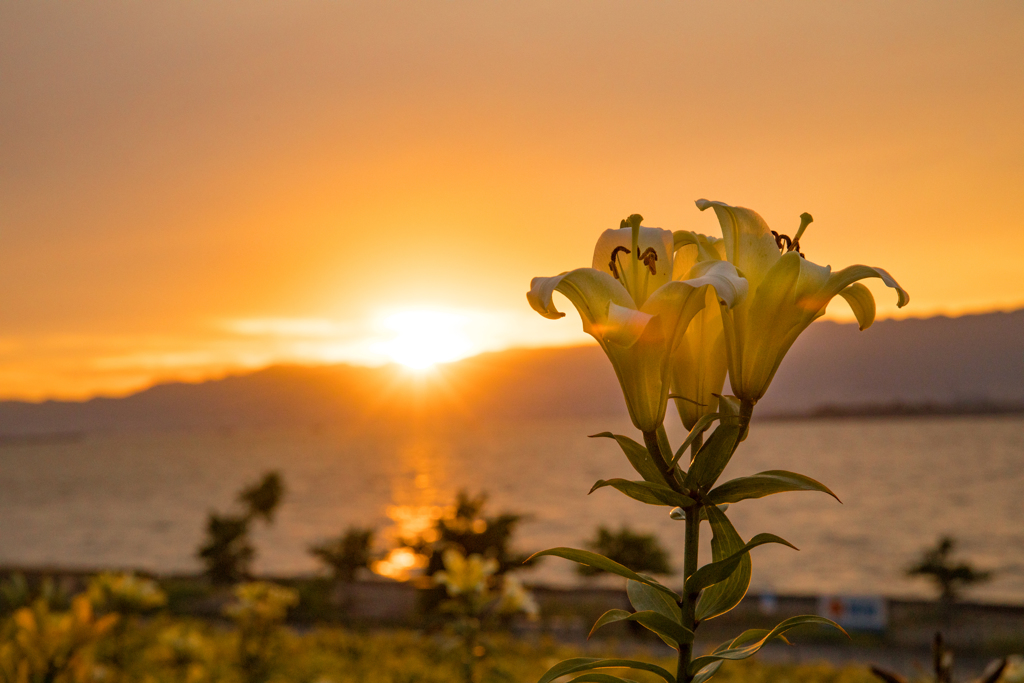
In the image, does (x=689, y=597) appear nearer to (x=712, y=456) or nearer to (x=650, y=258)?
(x=712, y=456)

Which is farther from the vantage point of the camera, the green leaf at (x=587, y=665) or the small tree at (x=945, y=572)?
the small tree at (x=945, y=572)

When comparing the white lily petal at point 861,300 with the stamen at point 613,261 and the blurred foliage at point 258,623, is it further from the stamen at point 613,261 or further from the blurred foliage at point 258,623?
the blurred foliage at point 258,623

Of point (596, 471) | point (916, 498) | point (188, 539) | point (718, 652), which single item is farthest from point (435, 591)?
point (596, 471)

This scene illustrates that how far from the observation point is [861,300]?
100 centimetres

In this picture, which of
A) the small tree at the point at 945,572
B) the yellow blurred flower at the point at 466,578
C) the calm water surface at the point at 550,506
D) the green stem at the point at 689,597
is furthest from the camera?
the calm water surface at the point at 550,506

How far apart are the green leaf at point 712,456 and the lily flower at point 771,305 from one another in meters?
0.07

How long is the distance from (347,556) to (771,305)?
20150 mm

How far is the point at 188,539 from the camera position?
5778cm

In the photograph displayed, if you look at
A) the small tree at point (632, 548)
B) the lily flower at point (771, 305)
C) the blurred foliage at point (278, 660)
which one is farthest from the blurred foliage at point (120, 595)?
the small tree at point (632, 548)

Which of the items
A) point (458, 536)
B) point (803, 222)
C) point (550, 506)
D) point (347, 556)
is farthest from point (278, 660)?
point (550, 506)

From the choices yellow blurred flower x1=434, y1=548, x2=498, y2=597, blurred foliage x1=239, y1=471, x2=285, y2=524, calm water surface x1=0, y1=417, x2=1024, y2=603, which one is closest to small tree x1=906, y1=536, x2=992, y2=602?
calm water surface x1=0, y1=417, x2=1024, y2=603

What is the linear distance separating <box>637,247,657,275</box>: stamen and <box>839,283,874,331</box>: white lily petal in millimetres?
255

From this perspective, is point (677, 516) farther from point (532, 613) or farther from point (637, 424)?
point (532, 613)

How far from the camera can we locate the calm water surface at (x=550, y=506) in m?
45.1
